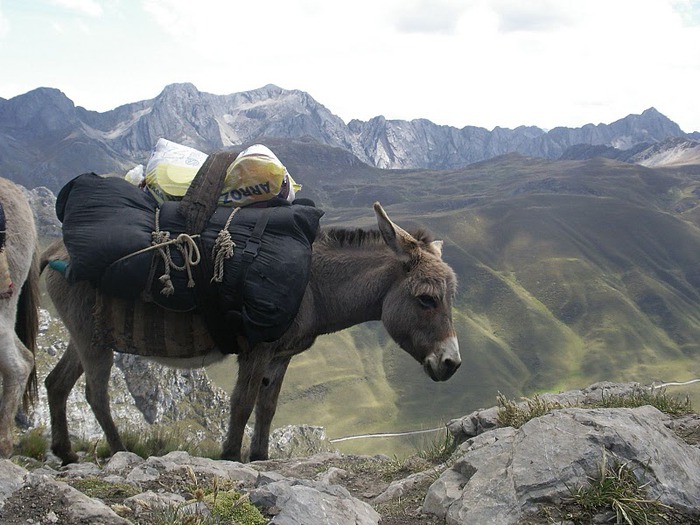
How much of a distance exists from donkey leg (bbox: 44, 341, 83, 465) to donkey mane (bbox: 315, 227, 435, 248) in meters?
3.96

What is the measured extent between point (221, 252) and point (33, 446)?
4227 millimetres

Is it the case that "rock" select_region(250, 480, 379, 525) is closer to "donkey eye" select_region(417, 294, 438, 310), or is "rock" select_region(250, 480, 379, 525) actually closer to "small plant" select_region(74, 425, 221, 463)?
"donkey eye" select_region(417, 294, 438, 310)

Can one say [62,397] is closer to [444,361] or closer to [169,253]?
[169,253]

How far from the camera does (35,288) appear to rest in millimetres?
7969

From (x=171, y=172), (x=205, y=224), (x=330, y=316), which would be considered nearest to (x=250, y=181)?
(x=205, y=224)

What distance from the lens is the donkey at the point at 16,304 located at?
21.6 ft

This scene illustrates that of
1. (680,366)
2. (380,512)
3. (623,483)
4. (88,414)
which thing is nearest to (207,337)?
(380,512)

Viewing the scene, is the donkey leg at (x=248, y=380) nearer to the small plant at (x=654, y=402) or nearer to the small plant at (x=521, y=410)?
the small plant at (x=521, y=410)

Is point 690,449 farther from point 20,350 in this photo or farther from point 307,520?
point 20,350

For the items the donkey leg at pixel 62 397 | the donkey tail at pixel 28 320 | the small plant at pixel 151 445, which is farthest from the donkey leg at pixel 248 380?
the donkey tail at pixel 28 320

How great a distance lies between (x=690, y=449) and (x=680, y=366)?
657 ft

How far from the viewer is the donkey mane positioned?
27.1 feet

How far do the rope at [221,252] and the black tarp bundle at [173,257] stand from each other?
0.06 meters

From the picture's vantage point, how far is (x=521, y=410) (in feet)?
25.2
